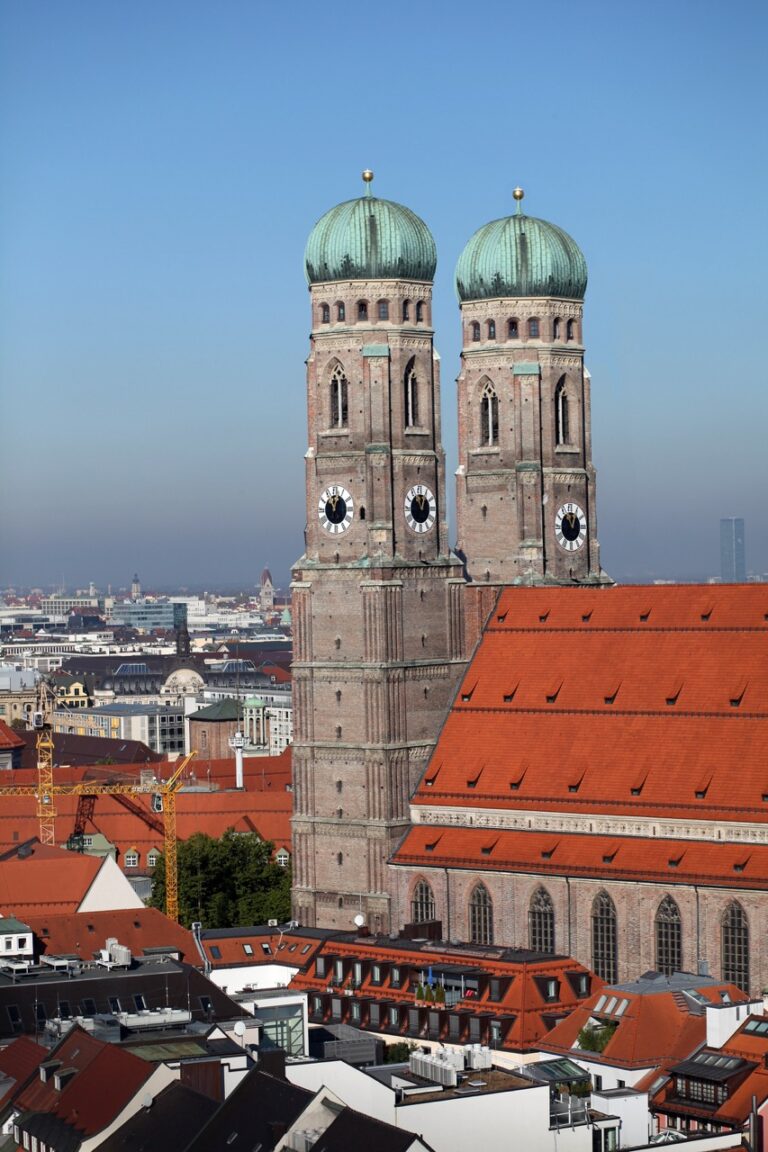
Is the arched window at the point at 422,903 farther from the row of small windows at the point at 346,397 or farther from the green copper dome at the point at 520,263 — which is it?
the green copper dome at the point at 520,263

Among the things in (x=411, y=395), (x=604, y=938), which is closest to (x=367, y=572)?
(x=411, y=395)

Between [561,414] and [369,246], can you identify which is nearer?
[369,246]

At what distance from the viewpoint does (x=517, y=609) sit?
136 metres

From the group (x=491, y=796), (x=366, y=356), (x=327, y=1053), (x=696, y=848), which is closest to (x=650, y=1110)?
(x=327, y=1053)

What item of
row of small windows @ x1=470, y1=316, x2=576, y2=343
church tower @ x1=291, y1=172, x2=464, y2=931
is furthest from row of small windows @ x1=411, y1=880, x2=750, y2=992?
row of small windows @ x1=470, y1=316, x2=576, y2=343

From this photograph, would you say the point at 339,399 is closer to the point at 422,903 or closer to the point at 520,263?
the point at 520,263

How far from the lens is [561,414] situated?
465ft

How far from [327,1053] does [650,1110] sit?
41.2 feet

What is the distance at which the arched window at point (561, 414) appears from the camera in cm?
14125

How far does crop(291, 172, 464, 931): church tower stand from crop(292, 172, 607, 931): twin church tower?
0.06 m

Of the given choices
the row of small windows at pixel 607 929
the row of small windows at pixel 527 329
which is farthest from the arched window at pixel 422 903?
the row of small windows at pixel 527 329

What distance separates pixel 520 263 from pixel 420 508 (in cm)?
1364

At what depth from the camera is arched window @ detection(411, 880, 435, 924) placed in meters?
131

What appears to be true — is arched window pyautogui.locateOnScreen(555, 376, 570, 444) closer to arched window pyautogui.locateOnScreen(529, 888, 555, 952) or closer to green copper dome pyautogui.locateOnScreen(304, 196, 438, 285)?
green copper dome pyautogui.locateOnScreen(304, 196, 438, 285)
